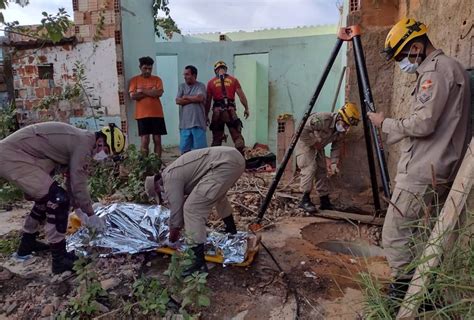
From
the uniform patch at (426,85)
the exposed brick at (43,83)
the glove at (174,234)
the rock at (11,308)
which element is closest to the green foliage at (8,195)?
the exposed brick at (43,83)

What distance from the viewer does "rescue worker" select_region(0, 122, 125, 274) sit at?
2912mm

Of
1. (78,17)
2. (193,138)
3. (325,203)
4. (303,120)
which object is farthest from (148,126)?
(325,203)

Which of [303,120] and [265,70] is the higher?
[265,70]

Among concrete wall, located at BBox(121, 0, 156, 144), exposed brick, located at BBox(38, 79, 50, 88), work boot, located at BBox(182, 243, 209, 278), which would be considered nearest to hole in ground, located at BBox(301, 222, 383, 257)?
work boot, located at BBox(182, 243, 209, 278)

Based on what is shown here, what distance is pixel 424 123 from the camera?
2.15m

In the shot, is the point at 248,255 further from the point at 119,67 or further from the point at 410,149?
the point at 119,67

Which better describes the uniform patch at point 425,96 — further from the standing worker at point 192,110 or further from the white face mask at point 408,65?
the standing worker at point 192,110

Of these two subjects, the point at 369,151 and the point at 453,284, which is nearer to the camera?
the point at 453,284

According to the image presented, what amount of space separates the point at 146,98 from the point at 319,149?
260 centimetres

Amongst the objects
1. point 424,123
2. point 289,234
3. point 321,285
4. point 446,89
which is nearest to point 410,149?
point 424,123

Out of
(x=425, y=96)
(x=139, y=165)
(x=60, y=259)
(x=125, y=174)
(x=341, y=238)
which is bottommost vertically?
(x=341, y=238)

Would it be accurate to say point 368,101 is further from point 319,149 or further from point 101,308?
point 101,308

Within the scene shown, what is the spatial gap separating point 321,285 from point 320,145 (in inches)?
80.2

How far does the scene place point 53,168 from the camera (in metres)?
3.19
